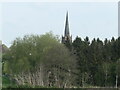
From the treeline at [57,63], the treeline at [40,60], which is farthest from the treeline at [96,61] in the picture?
the treeline at [40,60]

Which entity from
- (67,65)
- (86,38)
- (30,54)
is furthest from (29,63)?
(86,38)

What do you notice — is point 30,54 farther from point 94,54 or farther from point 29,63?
point 94,54

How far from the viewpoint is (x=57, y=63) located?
4919 cm

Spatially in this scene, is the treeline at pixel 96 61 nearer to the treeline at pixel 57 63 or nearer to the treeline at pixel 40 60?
the treeline at pixel 57 63

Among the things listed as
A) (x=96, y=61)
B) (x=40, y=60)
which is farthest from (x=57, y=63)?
(x=96, y=61)

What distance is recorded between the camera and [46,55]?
162 ft

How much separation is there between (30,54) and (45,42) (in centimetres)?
271

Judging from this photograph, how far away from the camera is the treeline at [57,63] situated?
49.7m

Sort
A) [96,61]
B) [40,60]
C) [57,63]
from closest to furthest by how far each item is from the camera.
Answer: [57,63] → [40,60] → [96,61]

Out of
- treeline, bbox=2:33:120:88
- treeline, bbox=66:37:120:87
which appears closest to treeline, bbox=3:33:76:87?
treeline, bbox=2:33:120:88

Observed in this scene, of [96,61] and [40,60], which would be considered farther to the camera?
[96,61]

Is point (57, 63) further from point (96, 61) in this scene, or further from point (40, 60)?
point (96, 61)

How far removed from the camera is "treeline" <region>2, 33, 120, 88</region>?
49719 mm

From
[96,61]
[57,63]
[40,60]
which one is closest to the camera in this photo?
[57,63]
